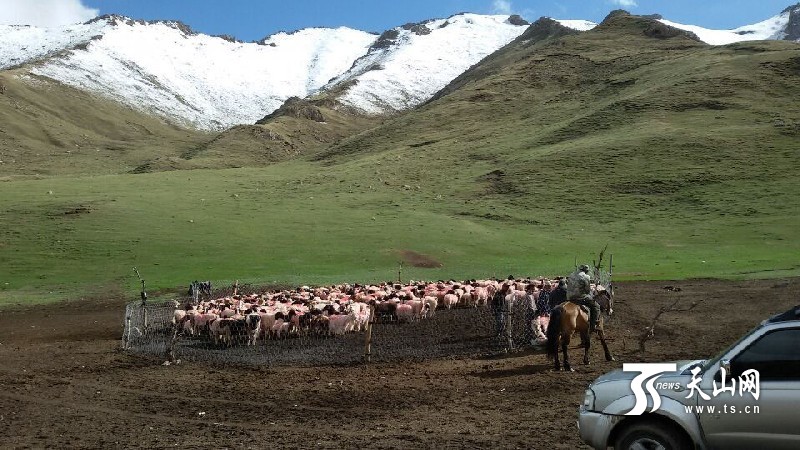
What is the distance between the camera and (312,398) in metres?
14.0

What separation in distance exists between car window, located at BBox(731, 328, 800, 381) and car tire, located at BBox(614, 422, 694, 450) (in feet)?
3.02

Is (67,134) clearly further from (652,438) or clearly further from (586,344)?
(652,438)

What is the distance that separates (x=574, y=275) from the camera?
16312 millimetres

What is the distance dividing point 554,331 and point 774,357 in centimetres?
806

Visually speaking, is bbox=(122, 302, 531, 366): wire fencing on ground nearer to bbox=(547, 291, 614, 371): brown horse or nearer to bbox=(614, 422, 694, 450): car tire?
bbox=(547, 291, 614, 371): brown horse

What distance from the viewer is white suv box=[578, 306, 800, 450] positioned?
7102 millimetres

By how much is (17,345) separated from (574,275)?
18.5 meters

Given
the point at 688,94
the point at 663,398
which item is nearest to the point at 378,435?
the point at 663,398

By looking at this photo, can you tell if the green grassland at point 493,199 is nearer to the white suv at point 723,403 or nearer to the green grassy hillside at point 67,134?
the green grassy hillside at point 67,134

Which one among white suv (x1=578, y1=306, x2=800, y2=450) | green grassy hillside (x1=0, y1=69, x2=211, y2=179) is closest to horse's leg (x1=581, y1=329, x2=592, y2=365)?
white suv (x1=578, y1=306, x2=800, y2=450)

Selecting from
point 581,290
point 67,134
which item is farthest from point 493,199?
point 67,134

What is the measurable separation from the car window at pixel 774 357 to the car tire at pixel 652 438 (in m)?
0.92

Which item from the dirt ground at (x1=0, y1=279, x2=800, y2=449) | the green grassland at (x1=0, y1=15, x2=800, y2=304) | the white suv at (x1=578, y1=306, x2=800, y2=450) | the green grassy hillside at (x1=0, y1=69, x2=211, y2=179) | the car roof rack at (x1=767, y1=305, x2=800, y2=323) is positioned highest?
the green grassy hillside at (x1=0, y1=69, x2=211, y2=179)

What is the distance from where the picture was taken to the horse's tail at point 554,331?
15.3 m
